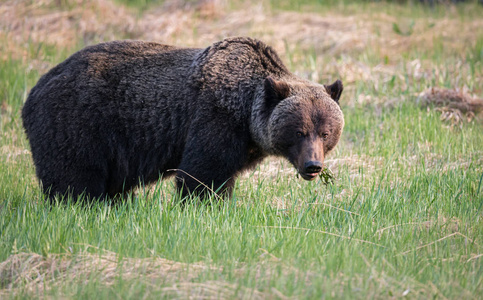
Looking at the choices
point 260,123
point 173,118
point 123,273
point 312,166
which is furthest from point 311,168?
point 123,273

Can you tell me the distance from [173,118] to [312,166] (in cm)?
163

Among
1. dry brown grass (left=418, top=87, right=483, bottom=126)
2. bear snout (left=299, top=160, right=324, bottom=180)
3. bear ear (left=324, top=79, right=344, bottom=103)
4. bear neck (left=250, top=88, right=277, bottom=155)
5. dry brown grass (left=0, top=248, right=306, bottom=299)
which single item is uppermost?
bear ear (left=324, top=79, right=344, bottom=103)

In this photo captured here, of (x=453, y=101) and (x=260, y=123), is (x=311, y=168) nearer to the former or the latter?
(x=260, y=123)

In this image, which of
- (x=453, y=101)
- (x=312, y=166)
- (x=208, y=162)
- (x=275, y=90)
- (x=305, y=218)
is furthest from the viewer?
(x=453, y=101)

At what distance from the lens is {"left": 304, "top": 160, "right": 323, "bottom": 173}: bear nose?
544cm

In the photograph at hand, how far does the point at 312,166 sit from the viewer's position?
5.45 m

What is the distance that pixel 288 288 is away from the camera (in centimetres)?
375

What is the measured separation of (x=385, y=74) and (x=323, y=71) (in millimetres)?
1270

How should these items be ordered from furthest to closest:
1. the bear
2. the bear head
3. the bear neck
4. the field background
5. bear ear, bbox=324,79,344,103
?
bear ear, bbox=324,79,344,103 < the bear neck < the bear < the bear head < the field background

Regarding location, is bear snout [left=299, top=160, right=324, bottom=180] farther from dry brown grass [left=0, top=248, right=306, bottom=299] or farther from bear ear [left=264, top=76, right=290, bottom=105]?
dry brown grass [left=0, top=248, right=306, bottom=299]

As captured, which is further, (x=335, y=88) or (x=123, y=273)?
(x=335, y=88)

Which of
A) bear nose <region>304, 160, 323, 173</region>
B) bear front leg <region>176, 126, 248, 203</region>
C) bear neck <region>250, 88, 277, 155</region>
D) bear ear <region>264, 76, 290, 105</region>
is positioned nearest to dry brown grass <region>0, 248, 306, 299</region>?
bear nose <region>304, 160, 323, 173</region>

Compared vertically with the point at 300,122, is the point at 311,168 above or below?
below

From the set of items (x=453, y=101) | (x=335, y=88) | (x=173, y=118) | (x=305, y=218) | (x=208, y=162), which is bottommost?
(x=453, y=101)
